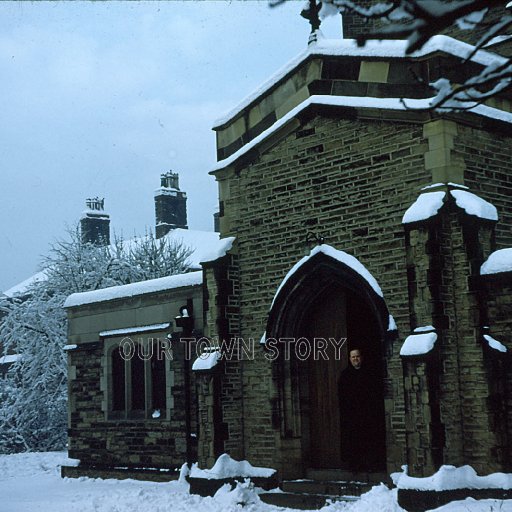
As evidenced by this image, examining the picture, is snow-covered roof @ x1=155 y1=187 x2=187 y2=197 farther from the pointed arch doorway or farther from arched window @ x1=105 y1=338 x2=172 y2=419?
the pointed arch doorway

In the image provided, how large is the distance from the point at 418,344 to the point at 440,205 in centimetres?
176

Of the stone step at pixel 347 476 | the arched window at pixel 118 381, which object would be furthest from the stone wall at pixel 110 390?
the stone step at pixel 347 476

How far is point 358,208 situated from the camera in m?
11.8

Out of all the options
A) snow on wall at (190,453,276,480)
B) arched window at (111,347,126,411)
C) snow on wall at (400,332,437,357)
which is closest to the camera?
snow on wall at (400,332,437,357)

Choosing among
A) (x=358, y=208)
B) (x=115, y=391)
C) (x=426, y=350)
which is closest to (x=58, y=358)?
(x=115, y=391)

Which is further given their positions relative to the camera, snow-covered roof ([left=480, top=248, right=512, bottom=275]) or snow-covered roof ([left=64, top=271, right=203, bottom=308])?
snow-covered roof ([left=64, top=271, right=203, bottom=308])

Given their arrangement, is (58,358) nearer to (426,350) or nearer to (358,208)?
(358,208)

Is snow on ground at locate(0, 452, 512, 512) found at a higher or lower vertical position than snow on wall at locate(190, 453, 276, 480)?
lower

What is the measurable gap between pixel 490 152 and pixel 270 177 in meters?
3.41

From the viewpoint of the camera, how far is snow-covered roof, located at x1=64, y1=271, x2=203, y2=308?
15.2m

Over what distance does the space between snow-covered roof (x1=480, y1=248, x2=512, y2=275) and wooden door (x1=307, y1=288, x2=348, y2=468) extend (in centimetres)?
258

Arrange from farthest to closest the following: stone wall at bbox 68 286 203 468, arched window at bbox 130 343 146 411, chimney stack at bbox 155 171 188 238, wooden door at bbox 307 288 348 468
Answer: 1. chimney stack at bbox 155 171 188 238
2. arched window at bbox 130 343 146 411
3. stone wall at bbox 68 286 203 468
4. wooden door at bbox 307 288 348 468

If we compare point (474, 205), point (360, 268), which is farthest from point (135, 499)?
point (474, 205)

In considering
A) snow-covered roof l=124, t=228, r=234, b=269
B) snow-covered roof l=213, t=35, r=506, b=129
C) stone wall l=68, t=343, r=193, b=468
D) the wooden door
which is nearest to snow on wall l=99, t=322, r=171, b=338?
stone wall l=68, t=343, r=193, b=468
